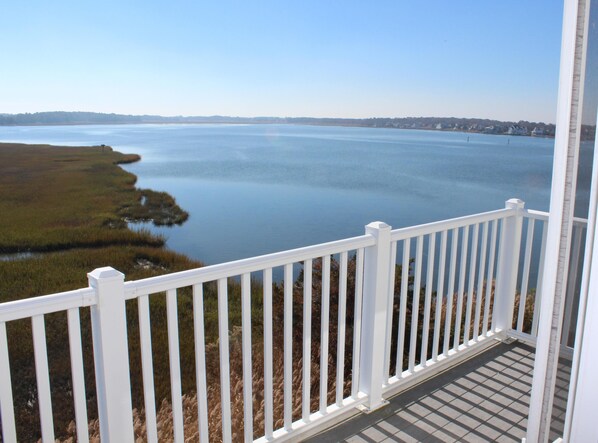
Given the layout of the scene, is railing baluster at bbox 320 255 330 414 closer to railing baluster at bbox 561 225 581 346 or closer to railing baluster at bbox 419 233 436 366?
railing baluster at bbox 419 233 436 366

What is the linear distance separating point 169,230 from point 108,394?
46.1 feet

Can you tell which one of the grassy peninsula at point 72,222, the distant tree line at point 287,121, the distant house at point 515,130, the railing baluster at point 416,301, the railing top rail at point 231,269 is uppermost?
the distant tree line at point 287,121

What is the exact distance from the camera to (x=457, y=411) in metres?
2.52

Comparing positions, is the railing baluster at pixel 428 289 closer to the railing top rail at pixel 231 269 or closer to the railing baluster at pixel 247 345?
the railing top rail at pixel 231 269

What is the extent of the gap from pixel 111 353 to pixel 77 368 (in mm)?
112

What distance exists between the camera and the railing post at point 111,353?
154 cm

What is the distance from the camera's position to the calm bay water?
616 inches

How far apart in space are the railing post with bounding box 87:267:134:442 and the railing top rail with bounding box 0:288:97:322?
0.13 ft

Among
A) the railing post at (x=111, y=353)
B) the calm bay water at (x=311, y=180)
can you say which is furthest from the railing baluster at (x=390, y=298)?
the calm bay water at (x=311, y=180)

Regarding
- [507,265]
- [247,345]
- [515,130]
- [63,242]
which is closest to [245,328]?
[247,345]

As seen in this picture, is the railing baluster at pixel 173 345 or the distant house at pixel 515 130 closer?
the railing baluster at pixel 173 345

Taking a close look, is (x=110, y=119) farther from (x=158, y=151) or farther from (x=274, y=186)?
(x=274, y=186)

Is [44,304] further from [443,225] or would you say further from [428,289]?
[428,289]

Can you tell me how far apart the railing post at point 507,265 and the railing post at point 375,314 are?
47.3 inches
